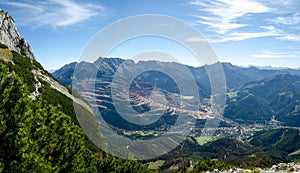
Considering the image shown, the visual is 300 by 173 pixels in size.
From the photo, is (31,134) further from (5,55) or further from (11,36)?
(11,36)

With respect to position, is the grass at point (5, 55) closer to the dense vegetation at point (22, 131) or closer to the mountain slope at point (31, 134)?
the mountain slope at point (31, 134)

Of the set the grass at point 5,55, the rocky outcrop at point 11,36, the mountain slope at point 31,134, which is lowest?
the mountain slope at point 31,134

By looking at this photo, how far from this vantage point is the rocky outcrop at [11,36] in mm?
178875

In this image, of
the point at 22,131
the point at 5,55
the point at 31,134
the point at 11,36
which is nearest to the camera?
the point at 22,131

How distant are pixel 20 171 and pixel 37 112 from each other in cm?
715

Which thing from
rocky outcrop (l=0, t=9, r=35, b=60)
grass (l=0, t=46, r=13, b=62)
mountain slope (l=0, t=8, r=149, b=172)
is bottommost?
mountain slope (l=0, t=8, r=149, b=172)

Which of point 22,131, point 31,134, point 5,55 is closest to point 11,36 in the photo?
point 5,55

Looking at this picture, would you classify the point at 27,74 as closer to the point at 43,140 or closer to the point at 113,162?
the point at 113,162

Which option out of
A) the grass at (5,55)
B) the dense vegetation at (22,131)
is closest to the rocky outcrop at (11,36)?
the grass at (5,55)

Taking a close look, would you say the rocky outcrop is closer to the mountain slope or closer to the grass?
the grass

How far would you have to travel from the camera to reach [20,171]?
26969 millimetres

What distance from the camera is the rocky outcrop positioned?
17888 cm

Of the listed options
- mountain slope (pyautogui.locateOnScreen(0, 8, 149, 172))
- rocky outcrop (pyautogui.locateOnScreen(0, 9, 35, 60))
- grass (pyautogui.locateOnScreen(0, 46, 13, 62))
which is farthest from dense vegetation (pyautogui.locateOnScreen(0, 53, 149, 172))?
rocky outcrop (pyautogui.locateOnScreen(0, 9, 35, 60))

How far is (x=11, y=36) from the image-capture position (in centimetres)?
18688
